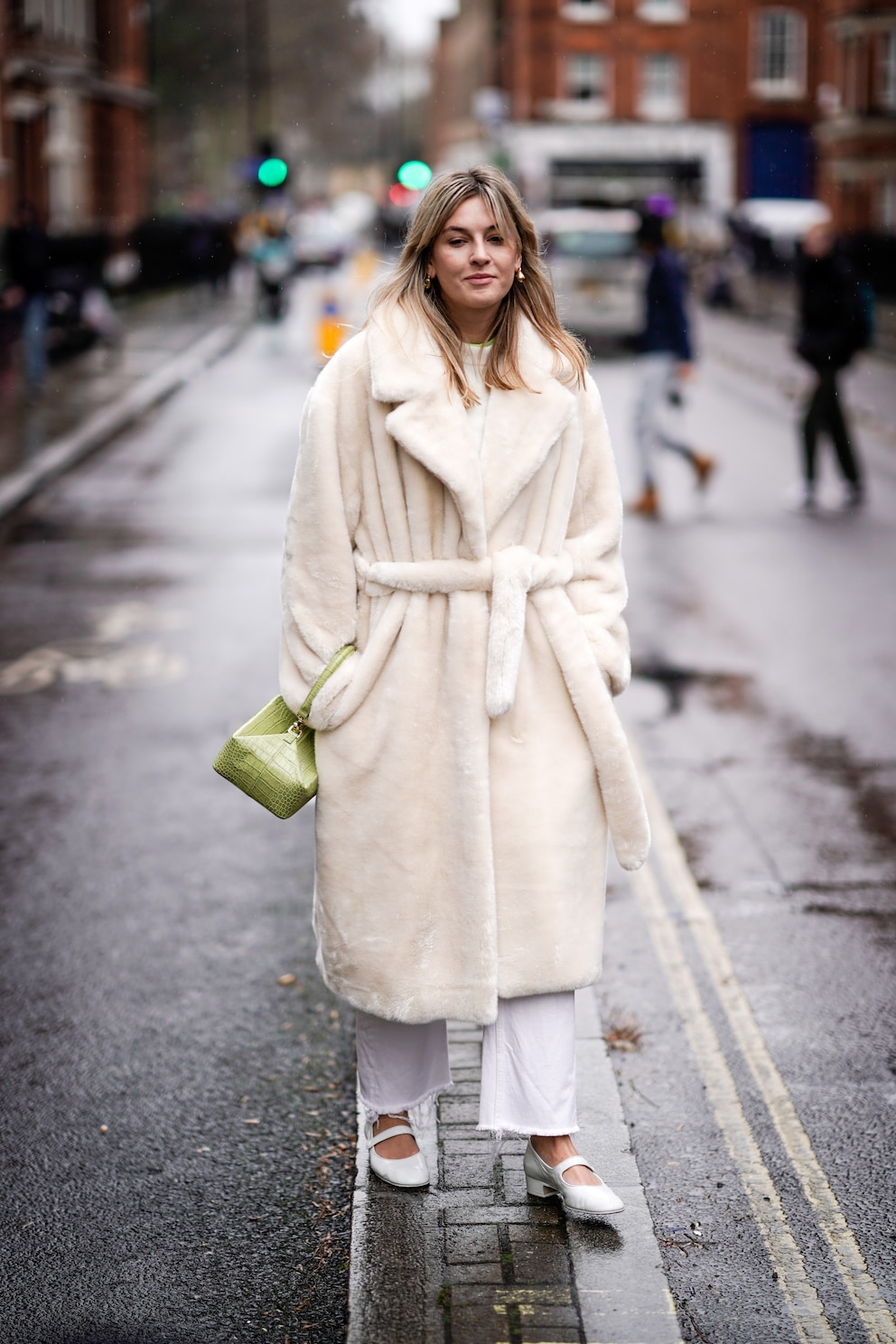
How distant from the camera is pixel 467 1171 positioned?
11.4ft

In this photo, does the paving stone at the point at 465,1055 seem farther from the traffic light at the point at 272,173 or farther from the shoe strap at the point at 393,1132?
the traffic light at the point at 272,173

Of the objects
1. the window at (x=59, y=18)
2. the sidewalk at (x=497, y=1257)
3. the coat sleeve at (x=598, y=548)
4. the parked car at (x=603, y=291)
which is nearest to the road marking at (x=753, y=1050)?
the sidewalk at (x=497, y=1257)

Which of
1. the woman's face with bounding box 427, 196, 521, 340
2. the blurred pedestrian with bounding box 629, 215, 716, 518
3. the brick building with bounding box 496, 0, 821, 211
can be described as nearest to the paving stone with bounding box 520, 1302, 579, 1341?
the woman's face with bounding box 427, 196, 521, 340

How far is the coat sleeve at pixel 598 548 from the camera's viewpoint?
3236 mm

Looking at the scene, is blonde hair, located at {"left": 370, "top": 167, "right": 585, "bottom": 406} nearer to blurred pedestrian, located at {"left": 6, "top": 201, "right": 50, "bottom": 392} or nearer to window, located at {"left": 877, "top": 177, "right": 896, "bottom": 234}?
blurred pedestrian, located at {"left": 6, "top": 201, "right": 50, "bottom": 392}

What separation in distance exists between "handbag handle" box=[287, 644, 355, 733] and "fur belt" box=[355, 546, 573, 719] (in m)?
0.12

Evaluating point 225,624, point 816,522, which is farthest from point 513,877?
point 816,522

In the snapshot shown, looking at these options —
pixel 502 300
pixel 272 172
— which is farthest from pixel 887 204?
pixel 502 300

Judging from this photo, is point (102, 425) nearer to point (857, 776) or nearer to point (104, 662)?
point (104, 662)

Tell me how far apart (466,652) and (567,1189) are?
41.2 inches

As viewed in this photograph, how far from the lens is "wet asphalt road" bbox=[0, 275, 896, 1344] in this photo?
3.26 meters

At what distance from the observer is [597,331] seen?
1040 inches

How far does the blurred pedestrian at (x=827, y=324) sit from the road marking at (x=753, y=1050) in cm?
654

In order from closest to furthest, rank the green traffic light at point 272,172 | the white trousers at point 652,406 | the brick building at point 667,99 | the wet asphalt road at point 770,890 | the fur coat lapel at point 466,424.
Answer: the fur coat lapel at point 466,424, the wet asphalt road at point 770,890, the white trousers at point 652,406, the green traffic light at point 272,172, the brick building at point 667,99
